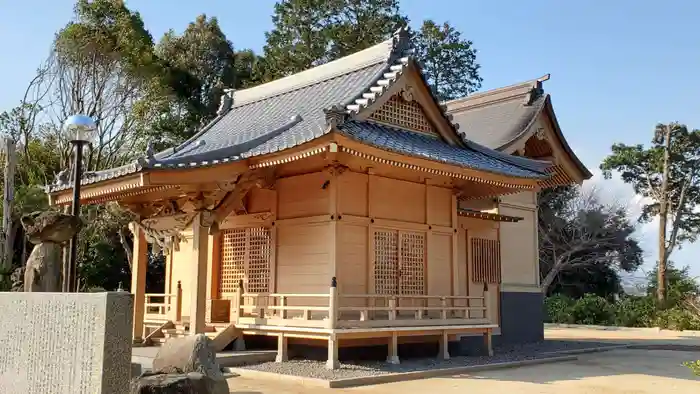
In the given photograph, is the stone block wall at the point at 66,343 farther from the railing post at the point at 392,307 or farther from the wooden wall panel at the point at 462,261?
the wooden wall panel at the point at 462,261

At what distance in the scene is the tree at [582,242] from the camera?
30125 millimetres

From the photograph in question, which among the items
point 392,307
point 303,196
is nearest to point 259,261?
point 303,196

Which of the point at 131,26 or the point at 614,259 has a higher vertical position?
the point at 131,26

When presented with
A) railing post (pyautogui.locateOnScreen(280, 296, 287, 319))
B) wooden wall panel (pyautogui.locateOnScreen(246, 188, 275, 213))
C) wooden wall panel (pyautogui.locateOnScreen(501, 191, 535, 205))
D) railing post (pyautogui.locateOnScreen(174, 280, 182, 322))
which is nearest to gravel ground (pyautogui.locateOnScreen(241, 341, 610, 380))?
railing post (pyautogui.locateOnScreen(280, 296, 287, 319))

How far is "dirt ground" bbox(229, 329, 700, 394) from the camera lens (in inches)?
356

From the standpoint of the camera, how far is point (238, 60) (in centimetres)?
3466

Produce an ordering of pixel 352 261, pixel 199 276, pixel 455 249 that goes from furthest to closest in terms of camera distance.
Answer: pixel 455 249 < pixel 352 261 < pixel 199 276

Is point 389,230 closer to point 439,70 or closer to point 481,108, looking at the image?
point 481,108

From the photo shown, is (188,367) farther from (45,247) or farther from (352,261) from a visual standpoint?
(352,261)

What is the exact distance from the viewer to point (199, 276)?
1102 centimetres

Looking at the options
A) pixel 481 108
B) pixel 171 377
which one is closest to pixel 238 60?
pixel 481 108

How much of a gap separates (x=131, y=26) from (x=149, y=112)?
316cm

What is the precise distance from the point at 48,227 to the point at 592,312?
2270 centimetres

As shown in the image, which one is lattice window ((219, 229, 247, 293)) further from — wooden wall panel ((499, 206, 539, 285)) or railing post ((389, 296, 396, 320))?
wooden wall panel ((499, 206, 539, 285))
